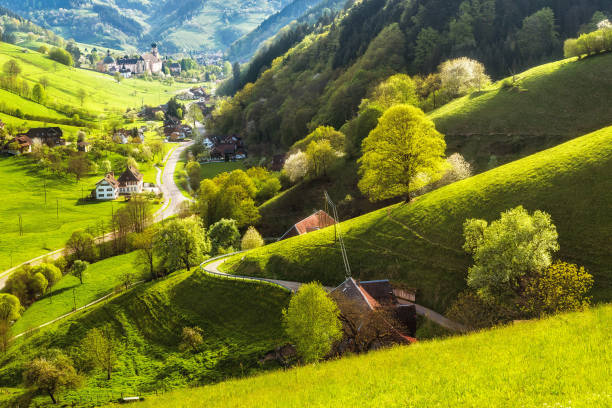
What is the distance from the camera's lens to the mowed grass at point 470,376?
14276 millimetres

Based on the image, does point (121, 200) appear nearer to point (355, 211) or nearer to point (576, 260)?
point (355, 211)

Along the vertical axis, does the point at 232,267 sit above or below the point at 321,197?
below

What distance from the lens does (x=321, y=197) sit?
89.5 metres

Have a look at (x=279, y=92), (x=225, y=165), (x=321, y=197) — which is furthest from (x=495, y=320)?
(x=279, y=92)

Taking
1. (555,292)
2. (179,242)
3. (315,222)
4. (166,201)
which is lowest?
(555,292)

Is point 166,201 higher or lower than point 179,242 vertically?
higher

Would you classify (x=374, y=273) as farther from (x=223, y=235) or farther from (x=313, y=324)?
(x=223, y=235)

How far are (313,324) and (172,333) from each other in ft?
86.3

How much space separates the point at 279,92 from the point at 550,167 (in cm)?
17023

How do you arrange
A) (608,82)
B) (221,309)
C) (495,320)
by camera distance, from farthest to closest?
(608,82)
(221,309)
(495,320)

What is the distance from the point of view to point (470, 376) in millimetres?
16812

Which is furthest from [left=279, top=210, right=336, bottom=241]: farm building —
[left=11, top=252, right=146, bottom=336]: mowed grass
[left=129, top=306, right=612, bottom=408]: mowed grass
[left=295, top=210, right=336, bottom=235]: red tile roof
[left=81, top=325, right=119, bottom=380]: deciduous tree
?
[left=129, top=306, right=612, bottom=408]: mowed grass

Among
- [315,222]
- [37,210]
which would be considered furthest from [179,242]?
[37,210]

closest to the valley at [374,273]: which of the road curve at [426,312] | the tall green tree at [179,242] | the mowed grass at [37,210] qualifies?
the road curve at [426,312]
